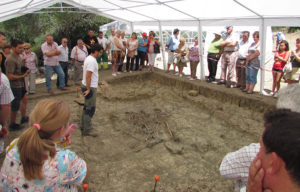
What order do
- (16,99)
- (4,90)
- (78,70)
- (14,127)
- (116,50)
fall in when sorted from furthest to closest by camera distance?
(116,50), (78,70), (14,127), (16,99), (4,90)

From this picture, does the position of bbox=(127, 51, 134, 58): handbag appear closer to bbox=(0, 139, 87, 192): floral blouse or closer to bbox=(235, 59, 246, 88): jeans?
bbox=(235, 59, 246, 88): jeans

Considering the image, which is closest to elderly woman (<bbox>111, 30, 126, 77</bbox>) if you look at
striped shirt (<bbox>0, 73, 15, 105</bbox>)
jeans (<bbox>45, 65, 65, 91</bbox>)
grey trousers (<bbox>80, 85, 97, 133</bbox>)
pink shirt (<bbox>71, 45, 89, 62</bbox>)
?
pink shirt (<bbox>71, 45, 89, 62</bbox>)

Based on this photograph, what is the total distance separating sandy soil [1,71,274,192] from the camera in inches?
122

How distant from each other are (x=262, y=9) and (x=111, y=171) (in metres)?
4.65

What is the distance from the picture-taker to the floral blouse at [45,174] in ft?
3.97

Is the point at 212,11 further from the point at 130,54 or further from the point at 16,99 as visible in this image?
the point at 16,99

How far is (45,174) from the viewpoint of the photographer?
120 centimetres

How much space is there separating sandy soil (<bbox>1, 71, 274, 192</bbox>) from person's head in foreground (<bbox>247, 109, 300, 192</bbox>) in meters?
2.29

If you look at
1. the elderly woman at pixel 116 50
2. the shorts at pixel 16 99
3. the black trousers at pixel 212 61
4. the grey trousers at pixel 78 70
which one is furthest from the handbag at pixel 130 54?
the shorts at pixel 16 99

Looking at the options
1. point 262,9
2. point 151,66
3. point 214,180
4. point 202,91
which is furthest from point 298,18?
point 151,66

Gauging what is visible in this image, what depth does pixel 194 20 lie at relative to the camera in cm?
711

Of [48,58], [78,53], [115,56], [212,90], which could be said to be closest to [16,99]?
[48,58]

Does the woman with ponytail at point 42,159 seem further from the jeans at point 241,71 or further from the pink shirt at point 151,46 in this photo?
the pink shirt at point 151,46

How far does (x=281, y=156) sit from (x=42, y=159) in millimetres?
1117
